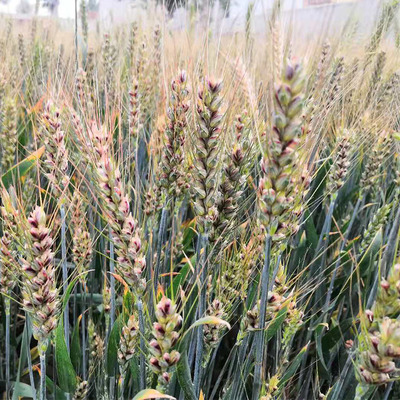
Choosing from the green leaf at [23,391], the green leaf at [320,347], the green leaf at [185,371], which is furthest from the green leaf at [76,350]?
the green leaf at [320,347]

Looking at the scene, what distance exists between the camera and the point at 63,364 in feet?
2.96

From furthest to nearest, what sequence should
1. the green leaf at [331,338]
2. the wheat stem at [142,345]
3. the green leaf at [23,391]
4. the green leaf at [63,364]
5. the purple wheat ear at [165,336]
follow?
1. the green leaf at [331,338]
2. the green leaf at [23,391]
3. the green leaf at [63,364]
4. the wheat stem at [142,345]
5. the purple wheat ear at [165,336]

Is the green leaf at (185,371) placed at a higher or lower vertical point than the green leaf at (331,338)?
higher

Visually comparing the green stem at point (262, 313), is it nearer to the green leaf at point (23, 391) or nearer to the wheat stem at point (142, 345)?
the wheat stem at point (142, 345)

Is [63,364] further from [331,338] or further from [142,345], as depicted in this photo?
[331,338]

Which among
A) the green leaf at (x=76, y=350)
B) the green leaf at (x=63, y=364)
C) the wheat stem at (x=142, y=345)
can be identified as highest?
the wheat stem at (x=142, y=345)

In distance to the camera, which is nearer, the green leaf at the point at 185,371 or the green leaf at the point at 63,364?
the green leaf at the point at 185,371

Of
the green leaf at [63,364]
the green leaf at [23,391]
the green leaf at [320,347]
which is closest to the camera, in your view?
the green leaf at [63,364]

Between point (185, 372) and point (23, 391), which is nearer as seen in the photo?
point (185, 372)

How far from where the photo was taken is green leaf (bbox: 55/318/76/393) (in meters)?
0.88

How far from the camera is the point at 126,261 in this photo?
71cm

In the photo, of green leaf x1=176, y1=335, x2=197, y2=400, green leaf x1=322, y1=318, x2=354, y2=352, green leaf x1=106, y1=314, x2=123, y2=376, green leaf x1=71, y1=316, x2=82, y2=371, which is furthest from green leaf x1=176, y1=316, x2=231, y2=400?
green leaf x1=322, y1=318, x2=354, y2=352

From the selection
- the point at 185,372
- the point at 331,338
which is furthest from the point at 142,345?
the point at 331,338

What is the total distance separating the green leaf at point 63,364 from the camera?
882mm
